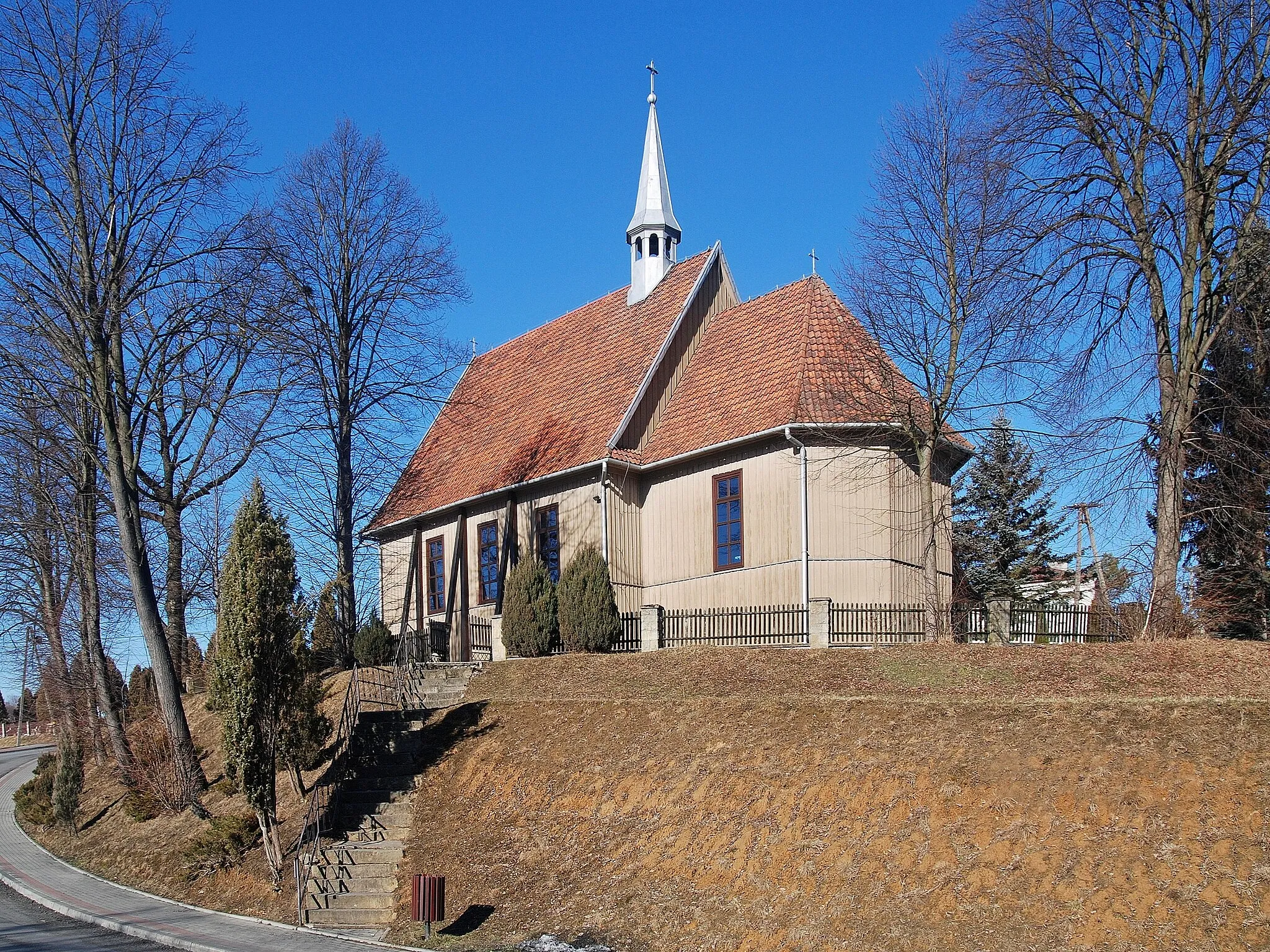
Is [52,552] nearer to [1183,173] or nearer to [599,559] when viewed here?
[599,559]

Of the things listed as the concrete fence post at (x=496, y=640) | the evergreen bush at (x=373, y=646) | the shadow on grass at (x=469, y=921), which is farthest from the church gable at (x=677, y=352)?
the shadow on grass at (x=469, y=921)

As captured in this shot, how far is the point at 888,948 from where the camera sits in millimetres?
11695

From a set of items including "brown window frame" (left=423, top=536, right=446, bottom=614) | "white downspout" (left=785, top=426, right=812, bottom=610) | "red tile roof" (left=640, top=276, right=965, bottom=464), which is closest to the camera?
"white downspout" (left=785, top=426, right=812, bottom=610)

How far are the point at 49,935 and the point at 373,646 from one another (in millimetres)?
13175

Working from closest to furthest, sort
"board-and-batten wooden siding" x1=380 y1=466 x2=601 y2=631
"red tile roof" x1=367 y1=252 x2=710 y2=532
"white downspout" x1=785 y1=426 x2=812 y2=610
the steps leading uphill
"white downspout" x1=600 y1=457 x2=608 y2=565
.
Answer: the steps leading uphill, "white downspout" x1=785 y1=426 x2=812 y2=610, "white downspout" x1=600 y1=457 x2=608 y2=565, "board-and-batten wooden siding" x1=380 y1=466 x2=601 y2=631, "red tile roof" x1=367 y1=252 x2=710 y2=532

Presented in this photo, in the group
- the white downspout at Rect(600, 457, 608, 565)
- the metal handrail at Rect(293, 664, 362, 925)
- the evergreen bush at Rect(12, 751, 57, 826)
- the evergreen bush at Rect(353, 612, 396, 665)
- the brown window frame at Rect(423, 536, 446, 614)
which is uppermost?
the white downspout at Rect(600, 457, 608, 565)

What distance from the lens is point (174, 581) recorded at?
1088 inches

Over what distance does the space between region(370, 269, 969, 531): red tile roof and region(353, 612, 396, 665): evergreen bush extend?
3.56m

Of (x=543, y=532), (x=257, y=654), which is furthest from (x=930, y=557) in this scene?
(x=257, y=654)

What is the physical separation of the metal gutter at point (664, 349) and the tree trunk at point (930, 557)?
21.2 ft

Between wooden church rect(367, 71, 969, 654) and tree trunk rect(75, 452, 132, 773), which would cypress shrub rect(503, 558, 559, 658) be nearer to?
wooden church rect(367, 71, 969, 654)

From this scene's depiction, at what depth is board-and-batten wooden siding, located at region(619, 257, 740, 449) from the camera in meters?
26.6

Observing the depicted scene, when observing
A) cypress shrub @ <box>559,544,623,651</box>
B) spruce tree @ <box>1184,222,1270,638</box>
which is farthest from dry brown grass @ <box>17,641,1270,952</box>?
spruce tree @ <box>1184,222,1270,638</box>

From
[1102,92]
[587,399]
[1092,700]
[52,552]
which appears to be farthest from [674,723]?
[52,552]
